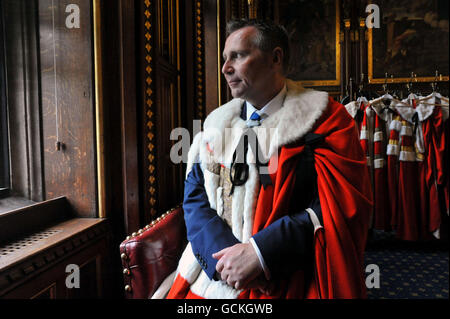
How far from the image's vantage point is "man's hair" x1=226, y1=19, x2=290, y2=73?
126 centimetres

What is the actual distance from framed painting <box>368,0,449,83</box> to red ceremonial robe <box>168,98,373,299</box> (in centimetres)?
597

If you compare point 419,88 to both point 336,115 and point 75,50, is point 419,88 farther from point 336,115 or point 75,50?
point 75,50

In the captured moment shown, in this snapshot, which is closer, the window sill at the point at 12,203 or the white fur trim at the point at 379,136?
the window sill at the point at 12,203

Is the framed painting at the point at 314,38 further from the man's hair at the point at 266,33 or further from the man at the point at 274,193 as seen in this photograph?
the man at the point at 274,193

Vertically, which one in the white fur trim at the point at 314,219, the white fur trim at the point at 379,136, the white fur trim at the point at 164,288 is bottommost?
the white fur trim at the point at 164,288

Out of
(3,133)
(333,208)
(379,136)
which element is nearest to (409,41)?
(379,136)

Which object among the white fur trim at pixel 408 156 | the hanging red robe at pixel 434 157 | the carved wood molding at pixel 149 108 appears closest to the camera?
the carved wood molding at pixel 149 108

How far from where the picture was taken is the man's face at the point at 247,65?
1242mm

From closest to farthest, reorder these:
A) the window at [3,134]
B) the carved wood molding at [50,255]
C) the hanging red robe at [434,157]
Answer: the carved wood molding at [50,255]
the window at [3,134]
the hanging red robe at [434,157]

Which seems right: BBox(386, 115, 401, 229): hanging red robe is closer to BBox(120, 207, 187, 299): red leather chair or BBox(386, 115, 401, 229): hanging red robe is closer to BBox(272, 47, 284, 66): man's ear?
BBox(272, 47, 284, 66): man's ear

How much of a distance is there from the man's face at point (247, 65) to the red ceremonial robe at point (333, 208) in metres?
0.29

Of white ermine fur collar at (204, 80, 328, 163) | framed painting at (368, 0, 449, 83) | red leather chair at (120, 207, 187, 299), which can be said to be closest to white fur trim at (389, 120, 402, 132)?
white ermine fur collar at (204, 80, 328, 163)

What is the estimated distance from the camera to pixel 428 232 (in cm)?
362

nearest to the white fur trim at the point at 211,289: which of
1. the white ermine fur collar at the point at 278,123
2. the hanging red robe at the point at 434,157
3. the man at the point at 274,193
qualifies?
the man at the point at 274,193
